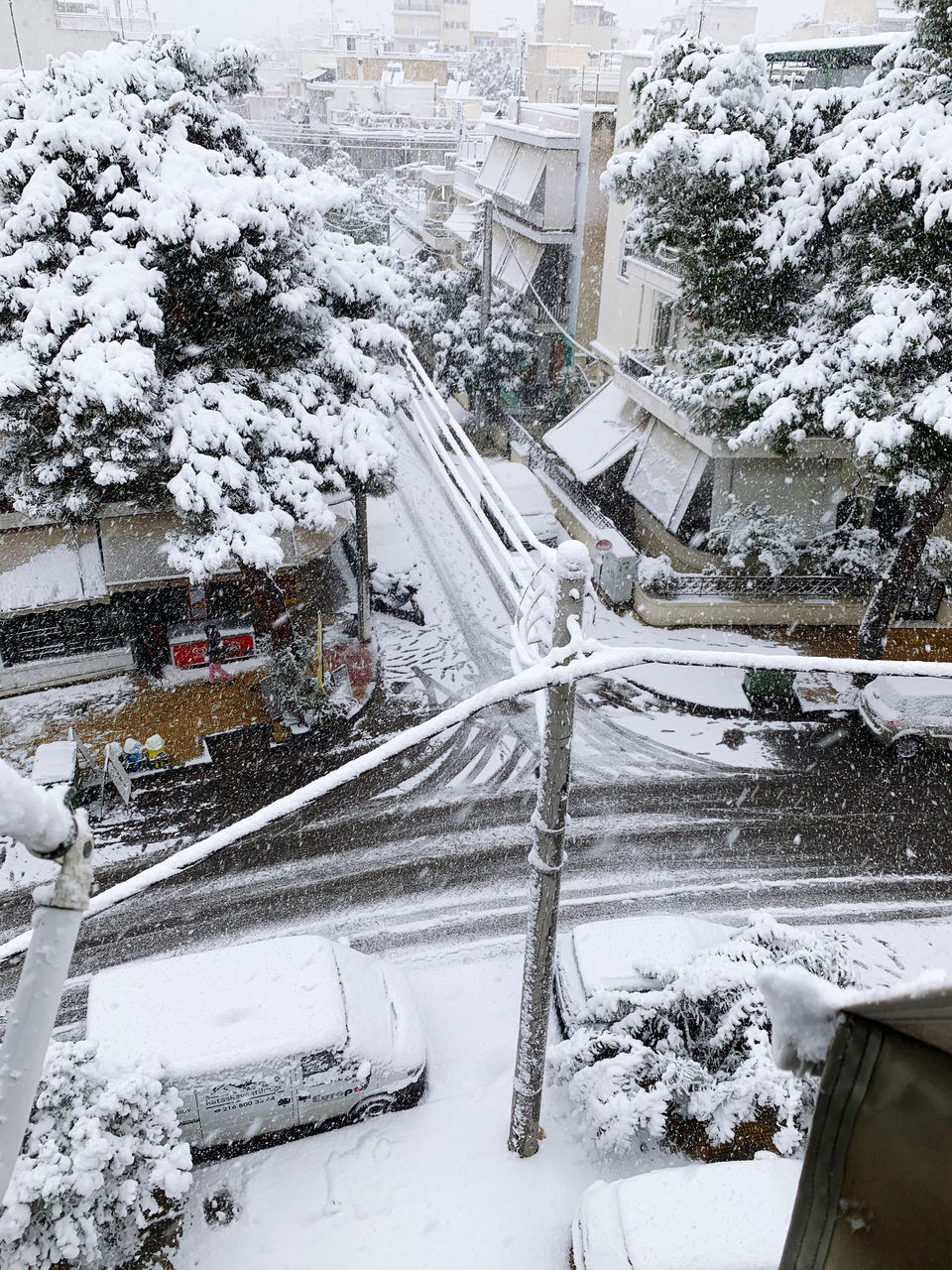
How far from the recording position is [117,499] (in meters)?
12.9

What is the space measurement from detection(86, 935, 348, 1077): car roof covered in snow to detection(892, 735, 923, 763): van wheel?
36.0 feet

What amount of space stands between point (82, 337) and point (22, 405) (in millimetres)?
1526

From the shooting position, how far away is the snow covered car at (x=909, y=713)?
46.3 feet

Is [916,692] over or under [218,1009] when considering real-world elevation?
under

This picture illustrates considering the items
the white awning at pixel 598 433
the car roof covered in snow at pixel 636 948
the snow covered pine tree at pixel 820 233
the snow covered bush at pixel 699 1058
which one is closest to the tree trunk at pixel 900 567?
the snow covered pine tree at pixel 820 233

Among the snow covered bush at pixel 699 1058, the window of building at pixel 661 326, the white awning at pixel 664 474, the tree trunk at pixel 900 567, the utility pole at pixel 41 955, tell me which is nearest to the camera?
the utility pole at pixel 41 955

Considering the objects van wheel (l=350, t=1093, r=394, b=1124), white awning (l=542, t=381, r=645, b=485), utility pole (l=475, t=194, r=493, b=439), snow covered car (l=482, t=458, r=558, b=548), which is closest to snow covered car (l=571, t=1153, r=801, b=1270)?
van wheel (l=350, t=1093, r=394, b=1124)

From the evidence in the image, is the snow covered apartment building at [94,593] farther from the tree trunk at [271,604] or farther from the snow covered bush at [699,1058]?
the snow covered bush at [699,1058]

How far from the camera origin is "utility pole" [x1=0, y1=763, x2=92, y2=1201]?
1.71 m

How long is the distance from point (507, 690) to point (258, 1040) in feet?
18.6

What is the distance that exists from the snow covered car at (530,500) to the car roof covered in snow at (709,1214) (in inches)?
568

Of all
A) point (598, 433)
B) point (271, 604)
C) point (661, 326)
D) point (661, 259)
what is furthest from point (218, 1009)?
point (661, 326)

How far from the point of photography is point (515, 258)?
29.8 m

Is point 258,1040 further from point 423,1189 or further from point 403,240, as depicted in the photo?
point 403,240
